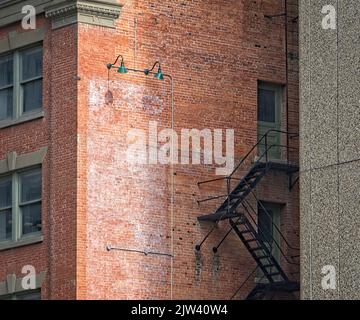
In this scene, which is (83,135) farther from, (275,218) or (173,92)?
(275,218)


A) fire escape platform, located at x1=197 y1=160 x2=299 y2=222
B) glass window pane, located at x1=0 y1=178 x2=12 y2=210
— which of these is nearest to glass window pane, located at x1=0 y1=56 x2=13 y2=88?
glass window pane, located at x1=0 y1=178 x2=12 y2=210

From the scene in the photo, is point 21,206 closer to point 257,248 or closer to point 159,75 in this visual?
point 159,75

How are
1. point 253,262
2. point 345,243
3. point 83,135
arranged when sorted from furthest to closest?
point 253,262 < point 83,135 < point 345,243

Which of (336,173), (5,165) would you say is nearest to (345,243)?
(336,173)

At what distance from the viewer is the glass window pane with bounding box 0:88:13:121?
145 feet

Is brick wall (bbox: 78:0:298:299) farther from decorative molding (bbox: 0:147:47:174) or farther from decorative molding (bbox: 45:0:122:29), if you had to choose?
decorative molding (bbox: 0:147:47:174)

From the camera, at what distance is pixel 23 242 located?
4247 centimetres

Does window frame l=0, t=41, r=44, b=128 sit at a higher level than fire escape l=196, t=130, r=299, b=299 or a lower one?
higher

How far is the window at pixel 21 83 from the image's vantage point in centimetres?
4334

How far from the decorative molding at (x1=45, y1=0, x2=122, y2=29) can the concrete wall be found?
6.29 meters

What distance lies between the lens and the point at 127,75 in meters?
42.8

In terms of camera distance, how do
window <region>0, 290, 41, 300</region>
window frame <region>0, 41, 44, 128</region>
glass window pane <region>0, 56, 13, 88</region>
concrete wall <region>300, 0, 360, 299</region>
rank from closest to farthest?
concrete wall <region>300, 0, 360, 299</region>
window <region>0, 290, 41, 300</region>
window frame <region>0, 41, 44, 128</region>
glass window pane <region>0, 56, 13, 88</region>

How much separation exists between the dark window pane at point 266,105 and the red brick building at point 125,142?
0.15 ft

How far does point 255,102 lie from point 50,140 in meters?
6.56
